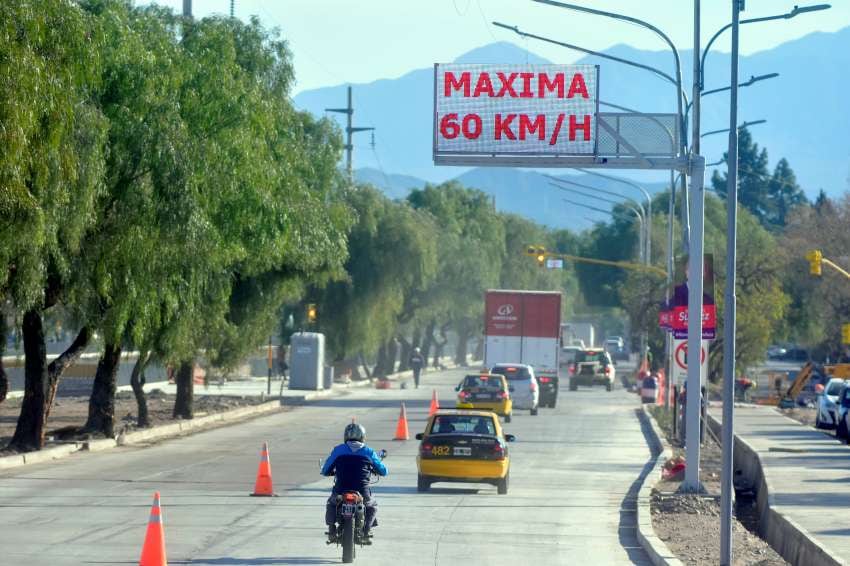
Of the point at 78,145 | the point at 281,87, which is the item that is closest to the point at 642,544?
the point at 78,145

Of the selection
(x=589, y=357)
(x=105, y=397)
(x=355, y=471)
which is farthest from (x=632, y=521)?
(x=589, y=357)

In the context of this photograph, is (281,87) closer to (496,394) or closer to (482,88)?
(496,394)

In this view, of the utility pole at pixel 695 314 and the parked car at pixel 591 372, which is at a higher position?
the utility pole at pixel 695 314

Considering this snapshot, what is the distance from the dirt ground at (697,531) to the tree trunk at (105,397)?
14.2 m


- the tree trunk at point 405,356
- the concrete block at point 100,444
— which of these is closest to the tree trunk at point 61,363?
the concrete block at point 100,444

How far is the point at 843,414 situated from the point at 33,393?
83.7 feet

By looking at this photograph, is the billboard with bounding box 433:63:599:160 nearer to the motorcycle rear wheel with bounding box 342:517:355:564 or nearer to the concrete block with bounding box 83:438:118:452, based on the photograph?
the motorcycle rear wheel with bounding box 342:517:355:564

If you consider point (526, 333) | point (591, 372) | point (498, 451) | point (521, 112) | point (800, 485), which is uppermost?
point (521, 112)

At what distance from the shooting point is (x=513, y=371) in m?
46.9

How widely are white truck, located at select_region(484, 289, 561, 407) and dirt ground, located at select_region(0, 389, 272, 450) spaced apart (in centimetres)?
930

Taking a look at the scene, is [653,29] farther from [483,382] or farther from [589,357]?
[589,357]

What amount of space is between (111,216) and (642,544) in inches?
514

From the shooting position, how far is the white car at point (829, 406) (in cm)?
4622

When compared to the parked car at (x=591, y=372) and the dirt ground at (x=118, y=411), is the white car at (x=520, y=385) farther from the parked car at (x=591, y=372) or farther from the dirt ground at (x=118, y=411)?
the parked car at (x=591, y=372)
